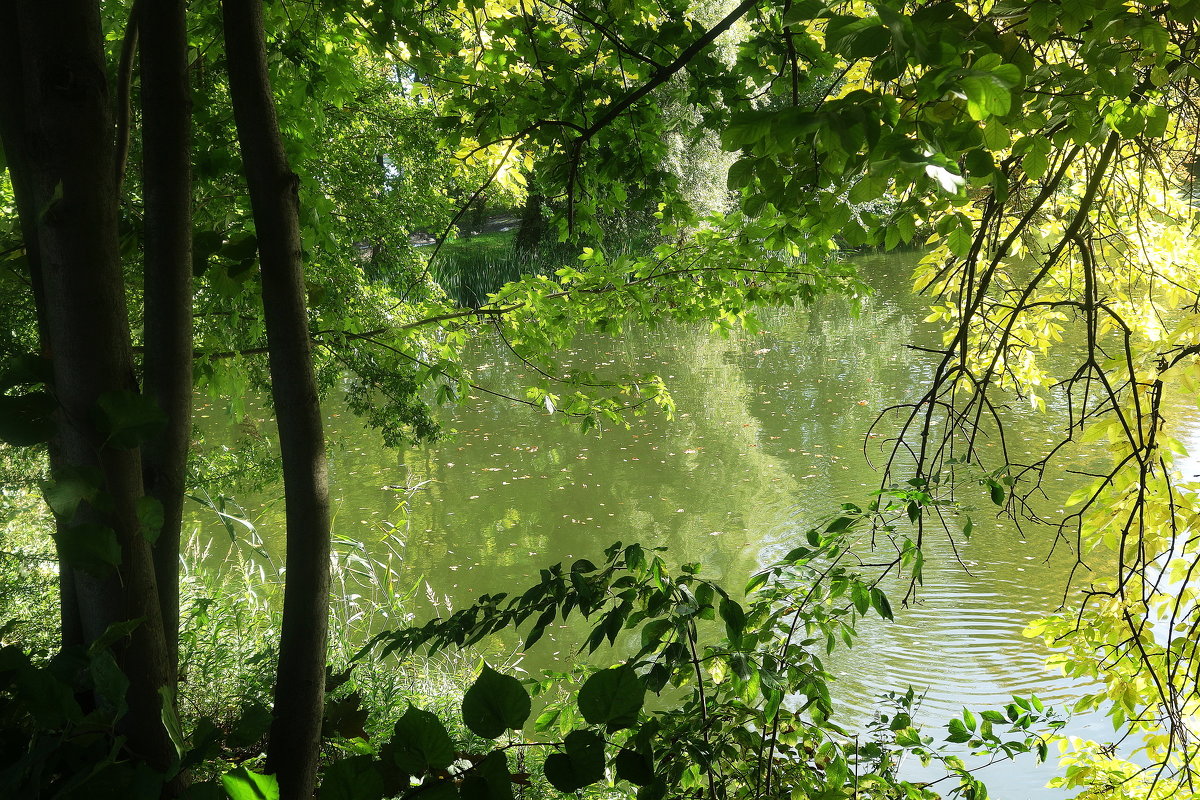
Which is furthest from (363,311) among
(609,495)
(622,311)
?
(609,495)

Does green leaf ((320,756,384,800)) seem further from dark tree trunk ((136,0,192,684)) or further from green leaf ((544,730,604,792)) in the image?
dark tree trunk ((136,0,192,684))

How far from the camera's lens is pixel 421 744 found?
523 millimetres

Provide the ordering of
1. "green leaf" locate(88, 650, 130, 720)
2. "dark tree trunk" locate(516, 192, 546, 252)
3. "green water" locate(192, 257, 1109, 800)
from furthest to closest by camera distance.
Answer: "dark tree trunk" locate(516, 192, 546, 252) → "green water" locate(192, 257, 1109, 800) → "green leaf" locate(88, 650, 130, 720)

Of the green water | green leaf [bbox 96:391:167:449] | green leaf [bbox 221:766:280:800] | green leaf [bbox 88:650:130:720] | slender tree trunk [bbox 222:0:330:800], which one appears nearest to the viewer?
green leaf [bbox 221:766:280:800]

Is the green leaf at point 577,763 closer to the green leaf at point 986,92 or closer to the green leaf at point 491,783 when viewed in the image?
the green leaf at point 491,783

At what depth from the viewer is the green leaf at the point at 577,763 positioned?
52 cm

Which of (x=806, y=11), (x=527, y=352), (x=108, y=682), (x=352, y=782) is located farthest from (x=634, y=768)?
(x=527, y=352)

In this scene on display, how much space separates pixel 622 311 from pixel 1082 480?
4844 mm

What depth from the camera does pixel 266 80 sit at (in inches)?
45.2

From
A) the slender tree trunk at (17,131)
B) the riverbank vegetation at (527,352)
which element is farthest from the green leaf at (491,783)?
the slender tree trunk at (17,131)

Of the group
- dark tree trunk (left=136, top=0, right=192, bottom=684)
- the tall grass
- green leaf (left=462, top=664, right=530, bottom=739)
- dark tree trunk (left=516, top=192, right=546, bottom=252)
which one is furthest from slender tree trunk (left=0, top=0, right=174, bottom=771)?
dark tree trunk (left=516, top=192, right=546, bottom=252)

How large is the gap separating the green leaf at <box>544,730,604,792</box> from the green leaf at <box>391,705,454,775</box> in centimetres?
6

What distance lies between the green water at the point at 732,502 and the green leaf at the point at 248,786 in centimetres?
298

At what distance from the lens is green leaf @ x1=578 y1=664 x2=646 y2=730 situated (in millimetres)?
540
